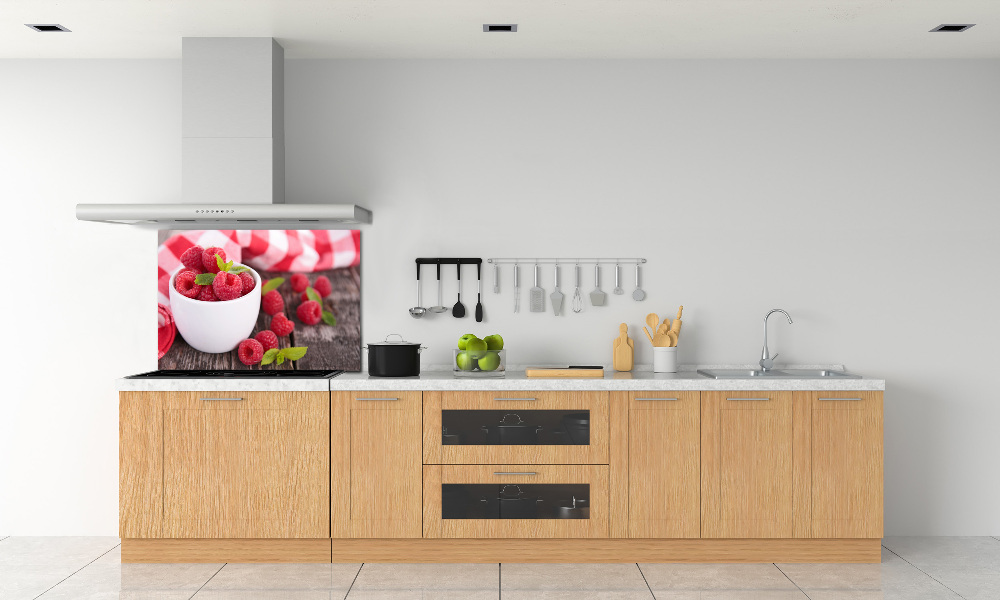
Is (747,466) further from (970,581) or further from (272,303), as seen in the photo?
(272,303)

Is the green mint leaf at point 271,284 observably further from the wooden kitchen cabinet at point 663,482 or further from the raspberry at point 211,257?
the wooden kitchen cabinet at point 663,482

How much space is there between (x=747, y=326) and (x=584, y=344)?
2.87 ft

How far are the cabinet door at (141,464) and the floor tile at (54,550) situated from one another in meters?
0.39

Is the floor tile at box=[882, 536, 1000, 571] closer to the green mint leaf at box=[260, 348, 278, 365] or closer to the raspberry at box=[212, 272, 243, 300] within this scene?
the green mint leaf at box=[260, 348, 278, 365]

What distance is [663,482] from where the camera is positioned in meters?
3.72

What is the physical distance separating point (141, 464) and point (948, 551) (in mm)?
3943

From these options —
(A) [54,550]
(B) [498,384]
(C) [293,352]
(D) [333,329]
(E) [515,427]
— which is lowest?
(A) [54,550]

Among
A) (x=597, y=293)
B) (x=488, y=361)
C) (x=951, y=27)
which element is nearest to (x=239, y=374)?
(x=488, y=361)

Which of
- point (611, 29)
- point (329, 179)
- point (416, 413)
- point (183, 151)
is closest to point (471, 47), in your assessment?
point (611, 29)

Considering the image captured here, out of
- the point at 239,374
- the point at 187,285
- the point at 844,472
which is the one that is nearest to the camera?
the point at 844,472

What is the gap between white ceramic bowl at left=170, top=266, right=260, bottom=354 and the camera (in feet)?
13.9

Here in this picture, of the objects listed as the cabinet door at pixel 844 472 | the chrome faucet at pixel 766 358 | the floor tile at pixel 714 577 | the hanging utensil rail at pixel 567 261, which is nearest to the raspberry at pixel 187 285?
the hanging utensil rail at pixel 567 261

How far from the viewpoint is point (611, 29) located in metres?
3.80

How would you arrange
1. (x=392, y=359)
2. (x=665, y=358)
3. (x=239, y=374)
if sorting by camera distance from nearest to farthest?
(x=392, y=359)
(x=239, y=374)
(x=665, y=358)
